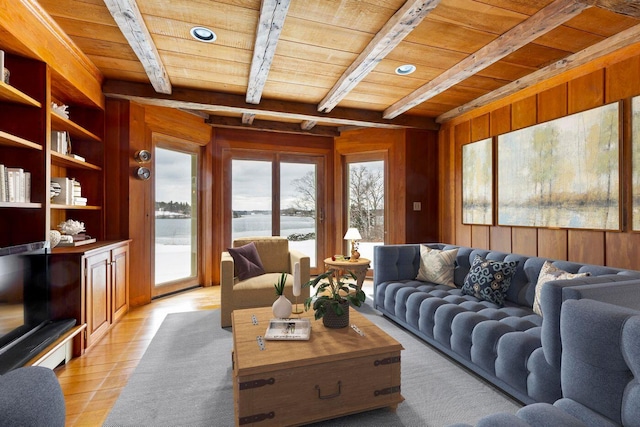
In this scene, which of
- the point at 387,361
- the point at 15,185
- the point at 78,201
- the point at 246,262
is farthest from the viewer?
the point at 246,262

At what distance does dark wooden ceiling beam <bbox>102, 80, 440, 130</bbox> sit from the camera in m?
3.39

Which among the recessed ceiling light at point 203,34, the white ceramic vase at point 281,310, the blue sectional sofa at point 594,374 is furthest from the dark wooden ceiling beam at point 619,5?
the white ceramic vase at point 281,310

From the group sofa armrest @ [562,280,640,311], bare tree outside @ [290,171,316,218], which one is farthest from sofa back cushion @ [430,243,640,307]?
bare tree outside @ [290,171,316,218]

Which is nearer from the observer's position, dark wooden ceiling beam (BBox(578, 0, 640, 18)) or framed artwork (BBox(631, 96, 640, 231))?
dark wooden ceiling beam (BBox(578, 0, 640, 18))

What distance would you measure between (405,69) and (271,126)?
7.80ft

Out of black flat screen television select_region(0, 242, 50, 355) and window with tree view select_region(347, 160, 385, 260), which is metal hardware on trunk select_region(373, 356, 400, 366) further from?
window with tree view select_region(347, 160, 385, 260)

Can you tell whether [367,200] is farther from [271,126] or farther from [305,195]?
[271,126]

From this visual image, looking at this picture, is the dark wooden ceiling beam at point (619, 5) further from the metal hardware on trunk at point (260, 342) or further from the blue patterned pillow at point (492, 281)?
the metal hardware on trunk at point (260, 342)

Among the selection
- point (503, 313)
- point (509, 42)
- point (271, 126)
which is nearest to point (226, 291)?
point (503, 313)

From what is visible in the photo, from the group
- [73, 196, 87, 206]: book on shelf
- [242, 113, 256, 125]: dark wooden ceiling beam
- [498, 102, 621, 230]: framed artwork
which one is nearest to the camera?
[498, 102, 621, 230]: framed artwork

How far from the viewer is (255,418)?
149 centimetres

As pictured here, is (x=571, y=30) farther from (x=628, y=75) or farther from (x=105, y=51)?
(x=105, y=51)

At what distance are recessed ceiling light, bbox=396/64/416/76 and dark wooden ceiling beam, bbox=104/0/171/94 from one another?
7.47 ft

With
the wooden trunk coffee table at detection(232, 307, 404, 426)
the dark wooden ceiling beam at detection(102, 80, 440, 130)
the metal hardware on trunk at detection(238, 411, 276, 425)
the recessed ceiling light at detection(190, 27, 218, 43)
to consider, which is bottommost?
the metal hardware on trunk at detection(238, 411, 276, 425)
